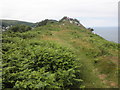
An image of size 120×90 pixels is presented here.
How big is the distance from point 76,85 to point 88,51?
341 inches

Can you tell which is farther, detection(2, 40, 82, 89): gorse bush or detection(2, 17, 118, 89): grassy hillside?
detection(2, 17, 118, 89): grassy hillside

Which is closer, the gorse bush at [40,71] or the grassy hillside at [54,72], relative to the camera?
the gorse bush at [40,71]

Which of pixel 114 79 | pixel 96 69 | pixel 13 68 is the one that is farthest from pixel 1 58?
pixel 114 79

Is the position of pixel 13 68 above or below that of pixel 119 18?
below

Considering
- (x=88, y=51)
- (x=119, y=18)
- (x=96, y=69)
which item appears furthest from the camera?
(x=88, y=51)

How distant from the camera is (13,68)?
900 cm

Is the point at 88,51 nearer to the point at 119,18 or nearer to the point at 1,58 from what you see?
the point at 119,18

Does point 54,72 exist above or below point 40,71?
below

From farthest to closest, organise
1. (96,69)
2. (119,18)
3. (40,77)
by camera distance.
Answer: (96,69) → (119,18) → (40,77)

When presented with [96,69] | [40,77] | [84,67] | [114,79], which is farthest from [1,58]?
[114,79]

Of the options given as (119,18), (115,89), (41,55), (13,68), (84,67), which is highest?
(119,18)

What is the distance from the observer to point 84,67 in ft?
41.3

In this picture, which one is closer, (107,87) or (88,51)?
(107,87)

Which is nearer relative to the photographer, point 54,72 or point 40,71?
point 40,71
